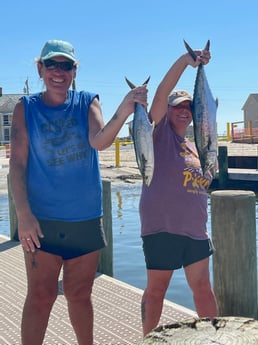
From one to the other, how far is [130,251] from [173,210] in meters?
6.03

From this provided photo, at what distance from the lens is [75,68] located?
301cm

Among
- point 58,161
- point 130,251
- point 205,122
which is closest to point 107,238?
point 130,251

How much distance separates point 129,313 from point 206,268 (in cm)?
164

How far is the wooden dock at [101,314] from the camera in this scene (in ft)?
13.9

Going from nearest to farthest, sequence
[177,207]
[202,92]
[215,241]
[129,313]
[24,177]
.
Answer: [202,92]
[24,177]
[177,207]
[215,241]
[129,313]

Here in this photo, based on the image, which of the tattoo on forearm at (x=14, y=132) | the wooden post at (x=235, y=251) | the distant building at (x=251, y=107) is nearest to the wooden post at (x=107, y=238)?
the wooden post at (x=235, y=251)

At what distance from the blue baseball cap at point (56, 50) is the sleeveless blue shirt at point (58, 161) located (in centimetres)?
25

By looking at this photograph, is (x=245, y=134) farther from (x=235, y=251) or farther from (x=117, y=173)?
(x=235, y=251)

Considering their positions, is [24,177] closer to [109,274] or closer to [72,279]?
[72,279]

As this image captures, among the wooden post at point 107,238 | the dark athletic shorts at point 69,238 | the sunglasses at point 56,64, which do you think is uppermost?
the sunglasses at point 56,64

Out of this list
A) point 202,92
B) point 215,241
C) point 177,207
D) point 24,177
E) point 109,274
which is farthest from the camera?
point 109,274

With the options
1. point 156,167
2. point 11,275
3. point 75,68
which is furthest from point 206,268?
point 11,275

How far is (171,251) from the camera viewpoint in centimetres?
324

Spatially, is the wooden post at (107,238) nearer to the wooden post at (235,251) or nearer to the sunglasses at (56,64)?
the wooden post at (235,251)
